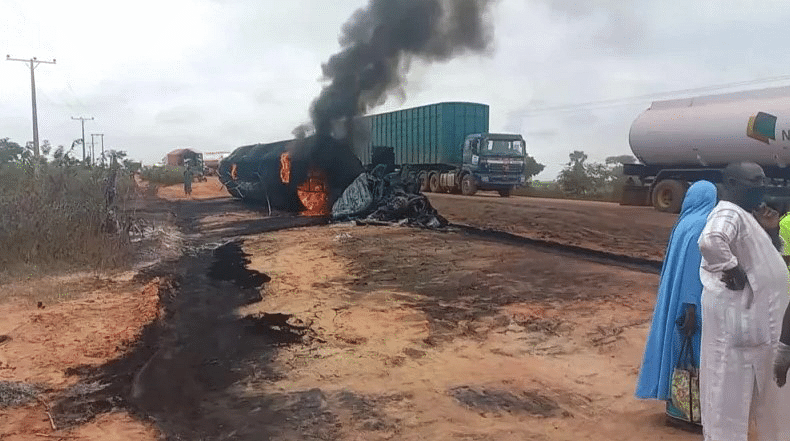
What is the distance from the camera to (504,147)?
2344cm

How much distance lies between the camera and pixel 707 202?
A: 11.7 feet

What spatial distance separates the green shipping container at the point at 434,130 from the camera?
25359 millimetres

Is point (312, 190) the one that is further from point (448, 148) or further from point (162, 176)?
point (162, 176)

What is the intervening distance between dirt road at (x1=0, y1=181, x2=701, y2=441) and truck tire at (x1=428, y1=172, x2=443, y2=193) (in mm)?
15852

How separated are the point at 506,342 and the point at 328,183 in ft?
46.7

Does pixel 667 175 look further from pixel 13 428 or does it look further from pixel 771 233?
pixel 13 428

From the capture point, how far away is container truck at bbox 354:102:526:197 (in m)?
23.4

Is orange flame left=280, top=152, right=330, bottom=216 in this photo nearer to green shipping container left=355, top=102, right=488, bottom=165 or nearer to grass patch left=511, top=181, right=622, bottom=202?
green shipping container left=355, top=102, right=488, bottom=165

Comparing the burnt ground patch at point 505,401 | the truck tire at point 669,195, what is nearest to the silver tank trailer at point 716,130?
the truck tire at point 669,195

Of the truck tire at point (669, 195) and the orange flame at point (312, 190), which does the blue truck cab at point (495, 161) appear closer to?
the orange flame at point (312, 190)

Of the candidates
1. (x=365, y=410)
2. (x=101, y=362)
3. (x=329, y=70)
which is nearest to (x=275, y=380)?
(x=365, y=410)

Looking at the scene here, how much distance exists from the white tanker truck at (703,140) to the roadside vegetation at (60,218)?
13.1 meters

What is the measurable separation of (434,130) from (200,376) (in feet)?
70.4

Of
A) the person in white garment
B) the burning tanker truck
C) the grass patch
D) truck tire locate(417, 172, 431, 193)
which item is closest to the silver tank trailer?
the burning tanker truck
